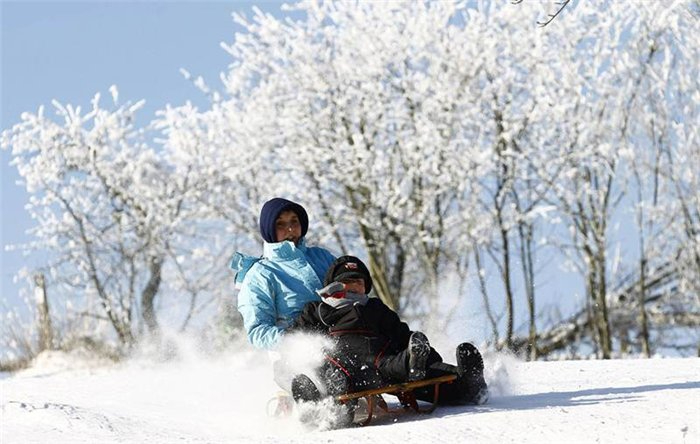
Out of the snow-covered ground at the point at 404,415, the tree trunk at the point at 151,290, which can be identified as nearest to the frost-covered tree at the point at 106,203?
the tree trunk at the point at 151,290

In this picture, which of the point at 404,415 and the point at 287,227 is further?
the point at 287,227

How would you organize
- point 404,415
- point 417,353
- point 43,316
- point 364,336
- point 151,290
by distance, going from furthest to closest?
point 151,290 < point 43,316 < point 404,415 < point 364,336 < point 417,353

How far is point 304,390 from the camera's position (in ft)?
15.7

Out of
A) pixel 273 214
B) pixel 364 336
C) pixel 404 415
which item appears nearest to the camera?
pixel 364 336

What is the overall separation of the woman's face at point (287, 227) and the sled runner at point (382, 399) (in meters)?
0.80

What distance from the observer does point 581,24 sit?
16.7 metres

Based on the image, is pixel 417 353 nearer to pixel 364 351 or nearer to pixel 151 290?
pixel 364 351

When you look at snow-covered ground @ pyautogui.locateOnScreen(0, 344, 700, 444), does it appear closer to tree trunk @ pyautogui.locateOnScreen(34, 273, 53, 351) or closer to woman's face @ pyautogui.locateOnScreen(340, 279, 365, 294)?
woman's face @ pyautogui.locateOnScreen(340, 279, 365, 294)

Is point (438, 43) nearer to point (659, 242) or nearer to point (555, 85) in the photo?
point (555, 85)

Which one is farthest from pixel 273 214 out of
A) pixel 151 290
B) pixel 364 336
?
pixel 151 290

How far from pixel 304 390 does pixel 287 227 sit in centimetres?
105

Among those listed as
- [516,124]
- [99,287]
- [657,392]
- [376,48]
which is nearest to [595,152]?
[516,124]

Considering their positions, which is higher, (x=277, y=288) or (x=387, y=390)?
(x=277, y=288)

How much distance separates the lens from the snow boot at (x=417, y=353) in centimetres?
457
